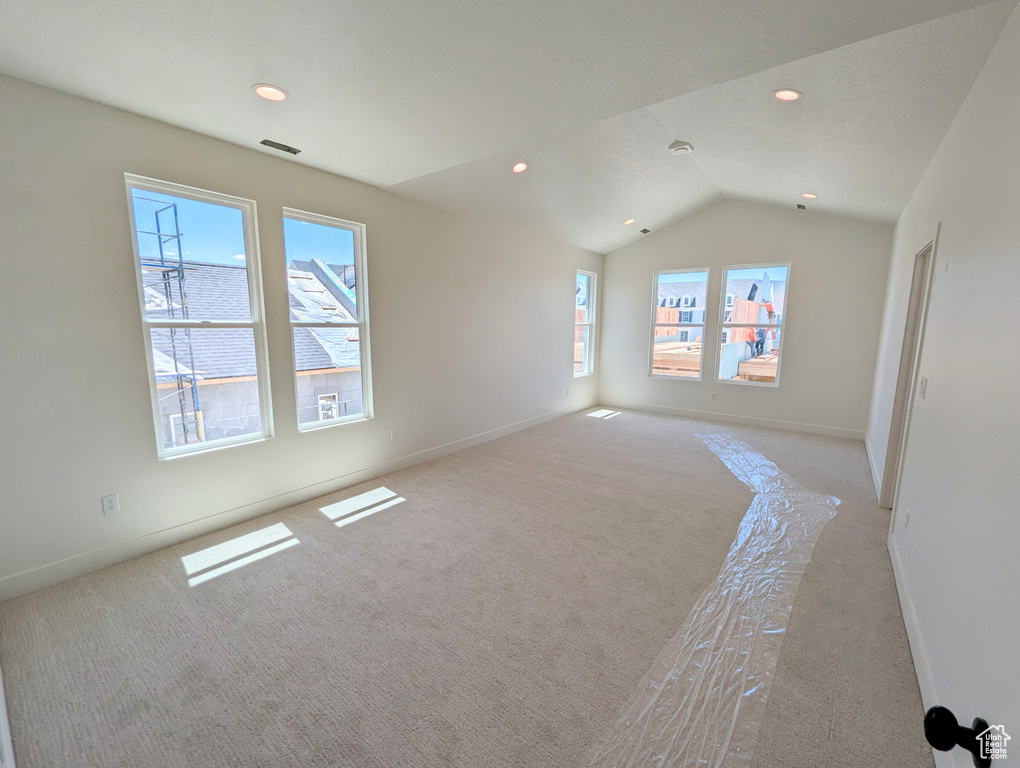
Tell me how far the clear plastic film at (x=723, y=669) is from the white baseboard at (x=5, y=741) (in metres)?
1.72

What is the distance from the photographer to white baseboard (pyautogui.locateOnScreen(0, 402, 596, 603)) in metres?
2.29

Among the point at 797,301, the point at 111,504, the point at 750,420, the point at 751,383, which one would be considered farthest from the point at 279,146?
the point at 750,420

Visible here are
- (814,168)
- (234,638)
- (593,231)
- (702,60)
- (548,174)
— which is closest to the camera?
(702,60)

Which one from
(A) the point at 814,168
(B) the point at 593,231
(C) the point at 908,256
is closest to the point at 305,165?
(B) the point at 593,231

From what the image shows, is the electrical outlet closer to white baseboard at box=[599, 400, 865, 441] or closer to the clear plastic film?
the clear plastic film

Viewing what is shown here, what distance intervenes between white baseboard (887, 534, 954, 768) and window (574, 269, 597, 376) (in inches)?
184

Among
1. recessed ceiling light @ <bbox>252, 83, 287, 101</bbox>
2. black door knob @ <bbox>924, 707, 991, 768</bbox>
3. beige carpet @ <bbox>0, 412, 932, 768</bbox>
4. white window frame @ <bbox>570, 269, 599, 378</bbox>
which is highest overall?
recessed ceiling light @ <bbox>252, 83, 287, 101</bbox>

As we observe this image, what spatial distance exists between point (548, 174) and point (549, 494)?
2.82 meters

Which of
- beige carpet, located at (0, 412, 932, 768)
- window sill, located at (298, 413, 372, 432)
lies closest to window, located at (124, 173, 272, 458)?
window sill, located at (298, 413, 372, 432)

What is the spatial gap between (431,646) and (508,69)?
2622 mm

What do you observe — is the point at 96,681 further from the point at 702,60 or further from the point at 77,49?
the point at 702,60

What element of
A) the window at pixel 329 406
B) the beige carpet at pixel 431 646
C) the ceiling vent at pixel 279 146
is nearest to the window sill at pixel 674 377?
the beige carpet at pixel 431 646

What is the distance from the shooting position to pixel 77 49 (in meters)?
1.88

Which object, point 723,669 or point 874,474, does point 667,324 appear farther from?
point 723,669
